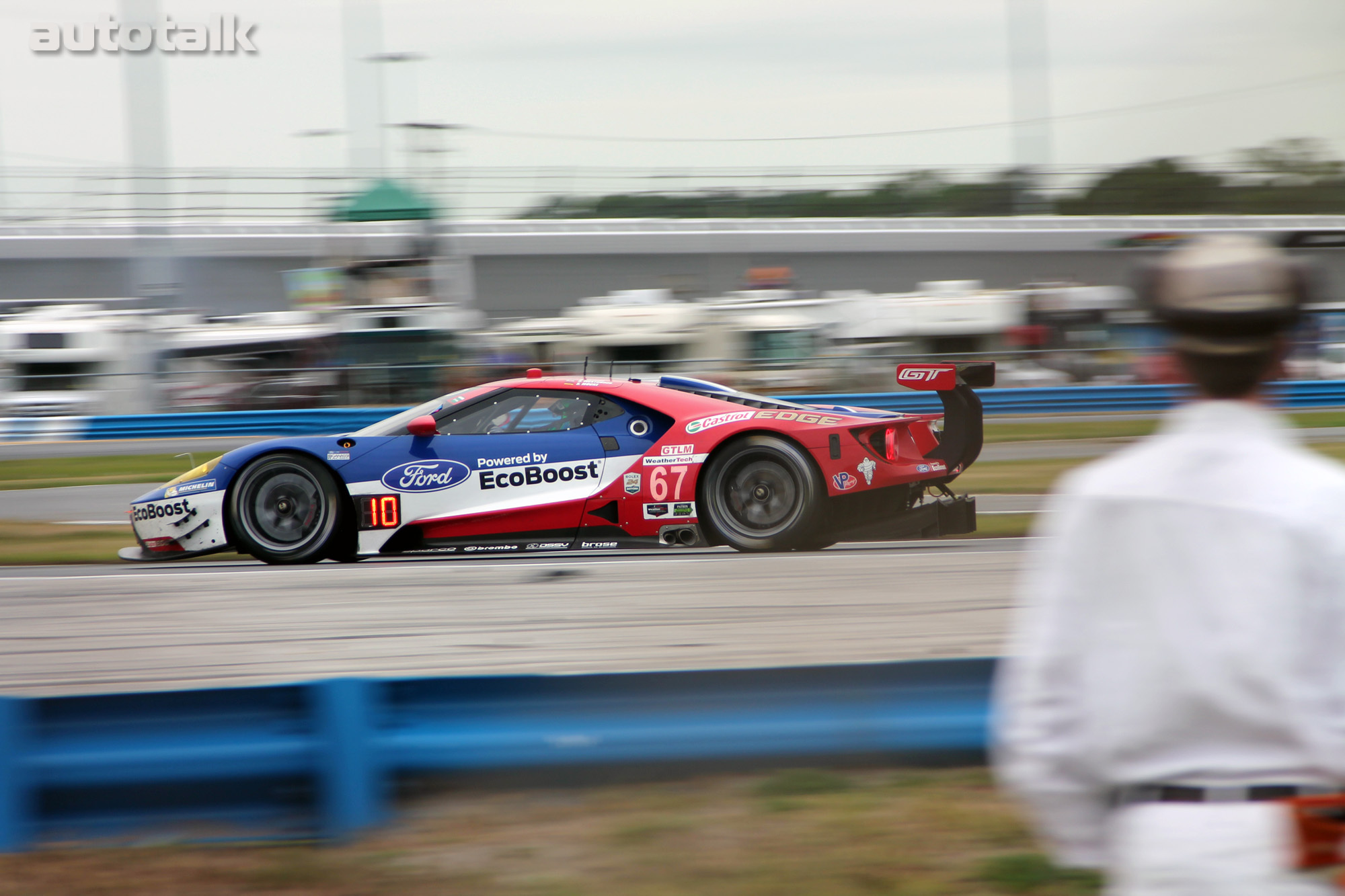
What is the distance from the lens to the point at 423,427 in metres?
7.18

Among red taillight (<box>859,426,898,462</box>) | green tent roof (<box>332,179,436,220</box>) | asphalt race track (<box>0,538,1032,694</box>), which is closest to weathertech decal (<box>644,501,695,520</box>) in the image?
asphalt race track (<box>0,538,1032,694</box>)

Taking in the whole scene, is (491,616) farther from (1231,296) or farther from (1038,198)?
(1038,198)

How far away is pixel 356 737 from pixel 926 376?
4329mm

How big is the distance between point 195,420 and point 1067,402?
1243 centimetres

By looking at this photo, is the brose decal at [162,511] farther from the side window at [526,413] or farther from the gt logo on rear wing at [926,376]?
the gt logo on rear wing at [926,376]

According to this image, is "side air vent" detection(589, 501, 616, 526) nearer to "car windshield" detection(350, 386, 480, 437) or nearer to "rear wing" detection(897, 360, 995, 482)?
"car windshield" detection(350, 386, 480, 437)

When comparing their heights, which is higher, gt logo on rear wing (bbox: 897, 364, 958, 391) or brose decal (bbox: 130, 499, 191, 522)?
gt logo on rear wing (bbox: 897, 364, 958, 391)

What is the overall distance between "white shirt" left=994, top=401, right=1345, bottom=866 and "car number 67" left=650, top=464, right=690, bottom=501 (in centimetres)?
538

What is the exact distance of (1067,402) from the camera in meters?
19.3

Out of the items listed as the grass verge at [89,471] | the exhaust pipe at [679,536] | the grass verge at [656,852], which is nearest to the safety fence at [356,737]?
the grass verge at [656,852]

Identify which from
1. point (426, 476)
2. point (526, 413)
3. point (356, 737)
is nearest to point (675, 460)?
point (526, 413)

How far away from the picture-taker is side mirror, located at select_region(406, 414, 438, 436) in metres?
7.17

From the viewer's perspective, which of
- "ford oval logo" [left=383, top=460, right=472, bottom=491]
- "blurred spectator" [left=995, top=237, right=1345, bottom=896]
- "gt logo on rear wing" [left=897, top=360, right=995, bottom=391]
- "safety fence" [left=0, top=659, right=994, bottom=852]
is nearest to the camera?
"blurred spectator" [left=995, top=237, right=1345, bottom=896]

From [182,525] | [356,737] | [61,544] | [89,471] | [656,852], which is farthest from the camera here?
[89,471]
